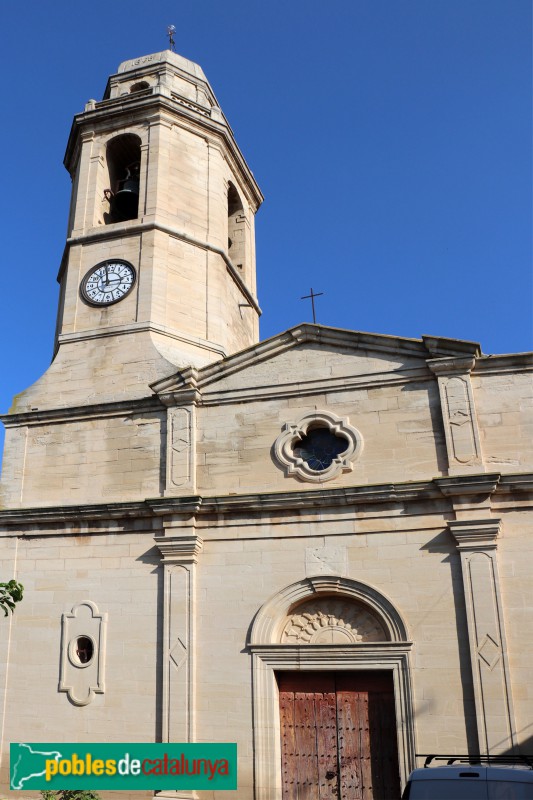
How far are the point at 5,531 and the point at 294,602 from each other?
617 centimetres

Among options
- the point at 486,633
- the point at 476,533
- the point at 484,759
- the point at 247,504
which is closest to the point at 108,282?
the point at 247,504

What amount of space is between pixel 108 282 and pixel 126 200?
271 centimetres

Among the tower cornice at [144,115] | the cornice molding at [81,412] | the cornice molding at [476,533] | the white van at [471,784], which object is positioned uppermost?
the tower cornice at [144,115]

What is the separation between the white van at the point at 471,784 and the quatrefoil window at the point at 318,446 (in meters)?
6.65

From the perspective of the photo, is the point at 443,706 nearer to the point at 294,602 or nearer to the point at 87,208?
the point at 294,602

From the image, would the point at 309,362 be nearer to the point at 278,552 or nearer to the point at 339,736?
the point at 278,552

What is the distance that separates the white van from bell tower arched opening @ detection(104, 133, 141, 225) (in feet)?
48.5

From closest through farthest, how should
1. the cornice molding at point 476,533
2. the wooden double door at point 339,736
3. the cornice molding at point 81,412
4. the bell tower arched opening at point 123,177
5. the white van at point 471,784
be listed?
1. the white van at point 471,784
2. the wooden double door at point 339,736
3. the cornice molding at point 476,533
4. the cornice molding at point 81,412
5. the bell tower arched opening at point 123,177

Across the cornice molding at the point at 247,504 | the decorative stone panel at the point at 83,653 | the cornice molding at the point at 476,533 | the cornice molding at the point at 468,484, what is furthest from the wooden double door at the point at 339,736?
the decorative stone panel at the point at 83,653

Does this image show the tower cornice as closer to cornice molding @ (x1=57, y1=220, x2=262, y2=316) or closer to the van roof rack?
cornice molding @ (x1=57, y1=220, x2=262, y2=316)

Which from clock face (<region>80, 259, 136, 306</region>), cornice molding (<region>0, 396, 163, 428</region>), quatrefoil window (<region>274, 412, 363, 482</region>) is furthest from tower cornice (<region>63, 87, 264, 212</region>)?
quatrefoil window (<region>274, 412, 363, 482</region>)

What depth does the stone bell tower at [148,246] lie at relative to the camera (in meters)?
16.2

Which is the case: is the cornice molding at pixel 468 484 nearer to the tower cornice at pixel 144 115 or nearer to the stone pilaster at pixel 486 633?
the stone pilaster at pixel 486 633

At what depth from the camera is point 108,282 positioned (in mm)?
17172
